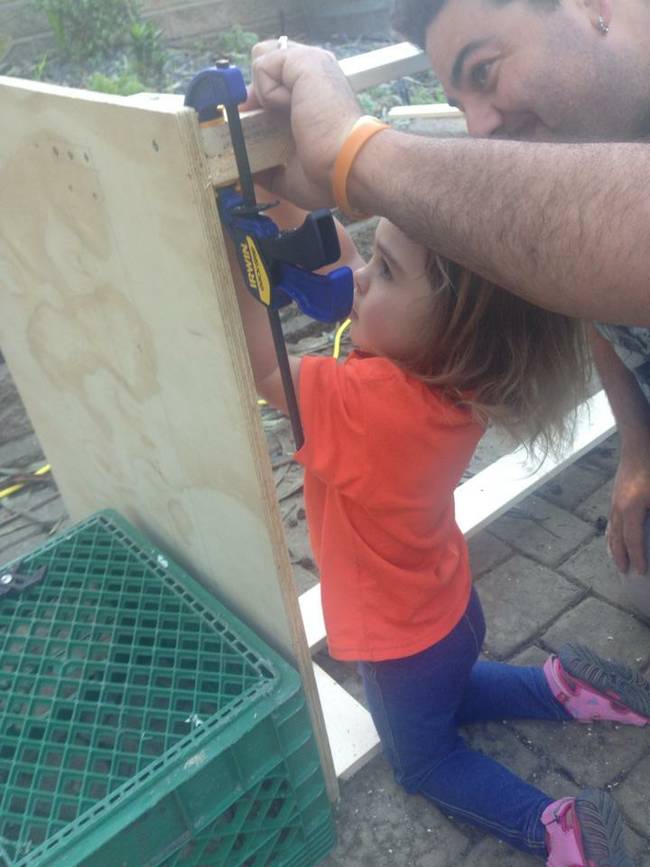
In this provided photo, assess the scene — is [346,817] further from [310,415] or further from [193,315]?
[193,315]

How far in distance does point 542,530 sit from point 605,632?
391mm

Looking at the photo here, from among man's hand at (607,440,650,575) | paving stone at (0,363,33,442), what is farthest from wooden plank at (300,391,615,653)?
paving stone at (0,363,33,442)

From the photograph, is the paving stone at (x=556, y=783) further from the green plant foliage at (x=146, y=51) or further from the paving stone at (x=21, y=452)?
the green plant foliage at (x=146, y=51)

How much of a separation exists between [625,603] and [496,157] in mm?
1381

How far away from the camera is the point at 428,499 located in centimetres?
133

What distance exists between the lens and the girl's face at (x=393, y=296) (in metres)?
1.21

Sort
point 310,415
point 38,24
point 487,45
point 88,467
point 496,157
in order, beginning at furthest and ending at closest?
point 38,24
point 88,467
point 487,45
point 310,415
point 496,157

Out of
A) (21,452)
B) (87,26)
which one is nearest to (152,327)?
(21,452)

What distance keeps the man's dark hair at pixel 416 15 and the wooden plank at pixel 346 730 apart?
4.28ft

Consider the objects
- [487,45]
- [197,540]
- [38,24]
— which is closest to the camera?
[487,45]

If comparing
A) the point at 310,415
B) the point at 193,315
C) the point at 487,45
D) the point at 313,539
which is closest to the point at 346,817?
the point at 313,539

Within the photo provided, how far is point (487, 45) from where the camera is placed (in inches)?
51.9

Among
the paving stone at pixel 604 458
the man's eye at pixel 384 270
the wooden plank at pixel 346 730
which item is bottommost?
the paving stone at pixel 604 458

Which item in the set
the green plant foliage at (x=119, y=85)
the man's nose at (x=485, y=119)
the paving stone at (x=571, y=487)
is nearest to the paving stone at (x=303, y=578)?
the paving stone at (x=571, y=487)
